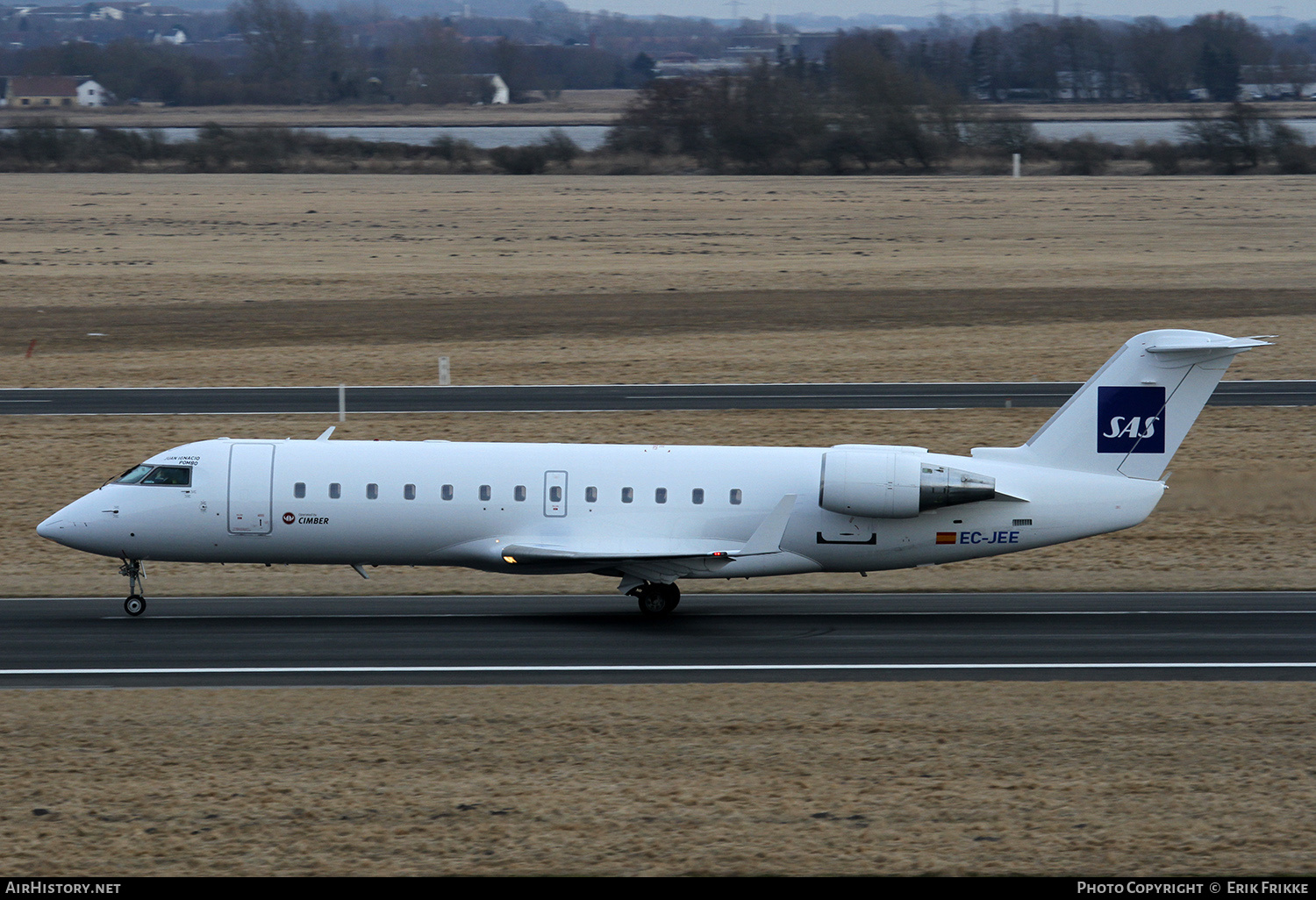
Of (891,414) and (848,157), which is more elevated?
(848,157)

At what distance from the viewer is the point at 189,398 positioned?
4812 cm

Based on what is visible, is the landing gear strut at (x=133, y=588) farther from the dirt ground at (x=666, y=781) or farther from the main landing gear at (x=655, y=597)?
the main landing gear at (x=655, y=597)

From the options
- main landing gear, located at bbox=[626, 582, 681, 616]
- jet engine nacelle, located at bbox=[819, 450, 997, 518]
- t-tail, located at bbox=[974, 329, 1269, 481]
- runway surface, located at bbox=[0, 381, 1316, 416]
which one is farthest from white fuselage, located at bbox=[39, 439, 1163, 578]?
runway surface, located at bbox=[0, 381, 1316, 416]

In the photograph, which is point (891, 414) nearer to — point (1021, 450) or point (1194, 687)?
point (1021, 450)

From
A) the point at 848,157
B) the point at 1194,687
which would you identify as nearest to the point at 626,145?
the point at 848,157

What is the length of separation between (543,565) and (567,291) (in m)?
45.1

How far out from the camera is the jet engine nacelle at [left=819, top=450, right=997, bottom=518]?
2653cm

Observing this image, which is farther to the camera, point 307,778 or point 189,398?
point 189,398

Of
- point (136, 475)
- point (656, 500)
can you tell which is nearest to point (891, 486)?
point (656, 500)

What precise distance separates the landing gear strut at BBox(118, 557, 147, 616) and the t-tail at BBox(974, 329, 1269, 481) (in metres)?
16.1

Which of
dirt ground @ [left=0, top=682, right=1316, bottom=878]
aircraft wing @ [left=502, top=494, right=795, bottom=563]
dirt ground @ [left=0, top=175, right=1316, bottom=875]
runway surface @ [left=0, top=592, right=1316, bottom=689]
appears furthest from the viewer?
aircraft wing @ [left=502, top=494, right=795, bottom=563]

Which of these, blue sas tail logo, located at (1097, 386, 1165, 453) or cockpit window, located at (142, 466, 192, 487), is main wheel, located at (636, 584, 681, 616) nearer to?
blue sas tail logo, located at (1097, 386, 1165, 453)

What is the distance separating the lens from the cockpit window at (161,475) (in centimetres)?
2733

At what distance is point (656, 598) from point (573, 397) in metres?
21.4
